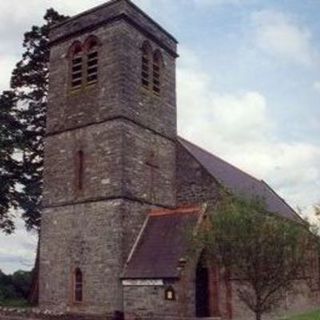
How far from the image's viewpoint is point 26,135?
33.4m

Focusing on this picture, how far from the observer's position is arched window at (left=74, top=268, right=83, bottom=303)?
2320 cm

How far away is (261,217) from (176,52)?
14.1 metres

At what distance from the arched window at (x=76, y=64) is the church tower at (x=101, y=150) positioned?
2.0 inches

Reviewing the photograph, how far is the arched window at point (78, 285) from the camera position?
76.1ft

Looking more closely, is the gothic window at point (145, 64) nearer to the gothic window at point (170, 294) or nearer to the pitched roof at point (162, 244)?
the pitched roof at point (162, 244)

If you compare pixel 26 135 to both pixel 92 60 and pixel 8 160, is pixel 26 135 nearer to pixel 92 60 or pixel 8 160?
pixel 8 160

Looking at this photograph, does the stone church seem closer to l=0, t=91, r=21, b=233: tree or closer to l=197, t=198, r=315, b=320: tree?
l=197, t=198, r=315, b=320: tree

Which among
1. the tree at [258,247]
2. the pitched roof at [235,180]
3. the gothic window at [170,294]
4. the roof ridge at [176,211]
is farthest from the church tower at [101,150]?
the tree at [258,247]

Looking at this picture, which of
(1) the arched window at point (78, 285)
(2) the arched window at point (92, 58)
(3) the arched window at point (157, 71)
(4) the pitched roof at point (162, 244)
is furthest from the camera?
(3) the arched window at point (157, 71)

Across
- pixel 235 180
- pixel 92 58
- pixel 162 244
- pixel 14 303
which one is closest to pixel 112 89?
pixel 92 58

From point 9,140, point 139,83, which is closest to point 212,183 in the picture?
point 139,83

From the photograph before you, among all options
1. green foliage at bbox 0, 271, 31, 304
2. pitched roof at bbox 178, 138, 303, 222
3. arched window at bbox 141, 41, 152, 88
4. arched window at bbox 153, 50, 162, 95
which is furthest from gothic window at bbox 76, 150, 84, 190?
green foliage at bbox 0, 271, 31, 304

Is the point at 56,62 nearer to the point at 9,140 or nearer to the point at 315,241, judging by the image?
the point at 9,140

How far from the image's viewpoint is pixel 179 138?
28.1 metres
